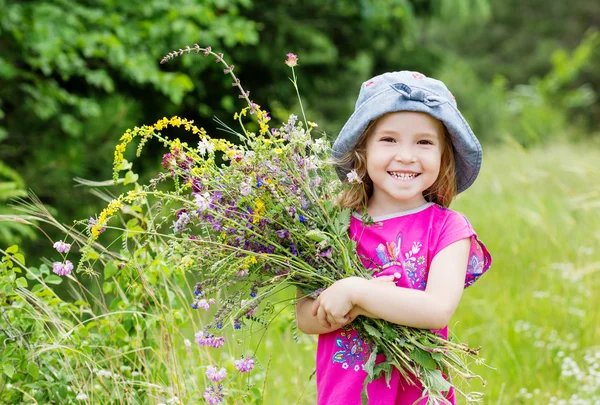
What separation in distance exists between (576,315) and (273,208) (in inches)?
110

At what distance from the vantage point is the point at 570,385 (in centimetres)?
335

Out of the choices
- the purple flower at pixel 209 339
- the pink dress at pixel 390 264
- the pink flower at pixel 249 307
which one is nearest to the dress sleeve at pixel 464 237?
the pink dress at pixel 390 264

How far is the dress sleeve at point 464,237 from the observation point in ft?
6.61

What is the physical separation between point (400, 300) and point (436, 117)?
509 mm

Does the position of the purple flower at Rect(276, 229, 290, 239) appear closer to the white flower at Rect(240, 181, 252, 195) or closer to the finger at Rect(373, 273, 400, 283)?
the white flower at Rect(240, 181, 252, 195)

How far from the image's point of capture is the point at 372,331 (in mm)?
1939

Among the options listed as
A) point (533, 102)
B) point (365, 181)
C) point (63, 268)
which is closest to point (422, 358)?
point (365, 181)

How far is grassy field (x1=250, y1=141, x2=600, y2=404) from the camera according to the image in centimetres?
343

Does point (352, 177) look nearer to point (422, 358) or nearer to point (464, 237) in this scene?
point (464, 237)

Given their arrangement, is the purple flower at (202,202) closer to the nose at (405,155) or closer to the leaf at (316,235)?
the leaf at (316,235)

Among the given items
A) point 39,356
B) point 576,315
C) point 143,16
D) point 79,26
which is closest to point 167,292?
point 39,356

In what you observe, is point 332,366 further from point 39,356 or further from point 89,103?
point 89,103

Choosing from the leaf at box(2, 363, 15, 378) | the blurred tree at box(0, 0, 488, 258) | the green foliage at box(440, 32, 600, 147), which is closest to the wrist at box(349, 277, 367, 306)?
the leaf at box(2, 363, 15, 378)

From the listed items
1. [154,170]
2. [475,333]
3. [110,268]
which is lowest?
[475,333]
